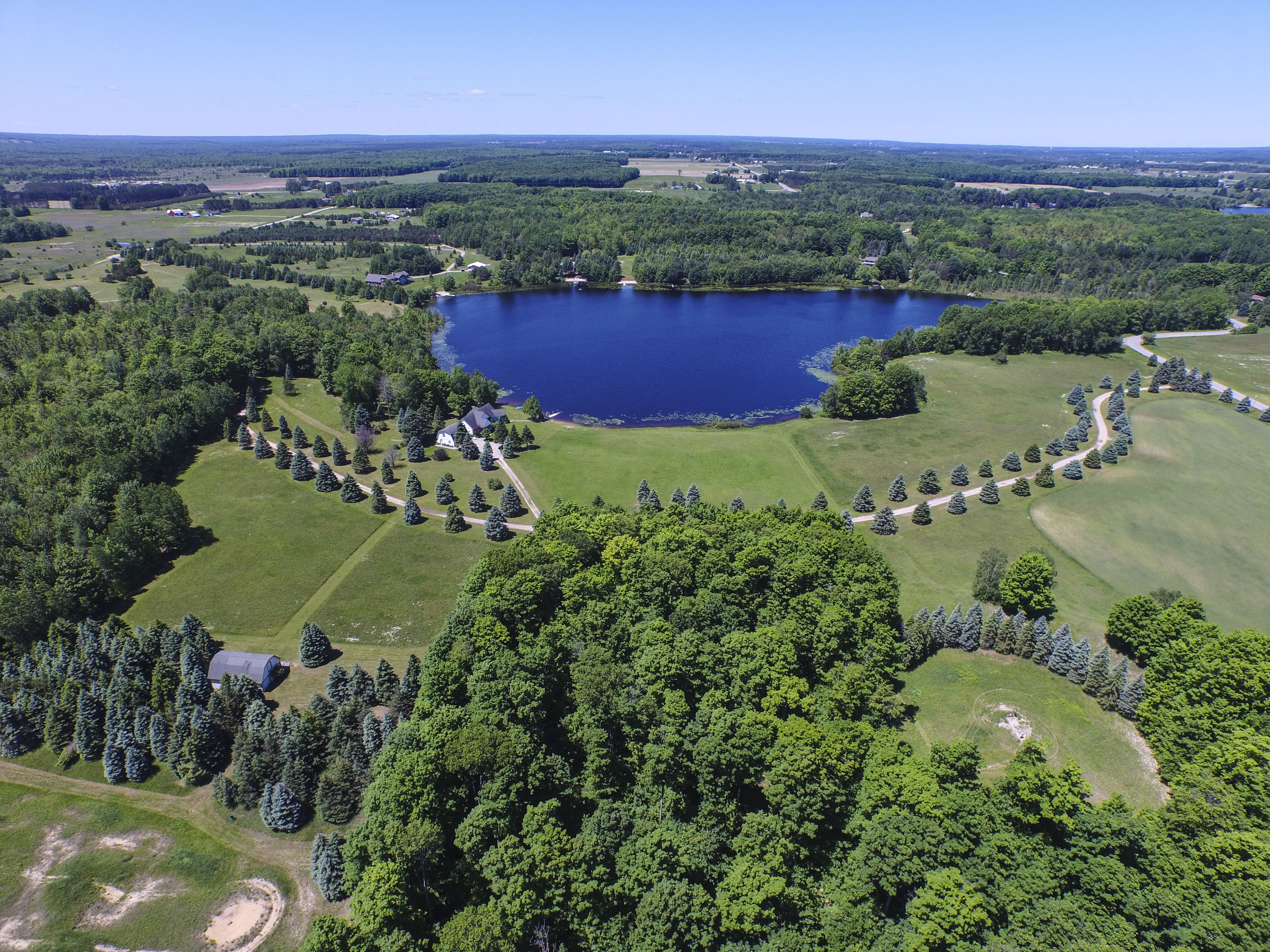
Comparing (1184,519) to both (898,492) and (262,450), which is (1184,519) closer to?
(898,492)

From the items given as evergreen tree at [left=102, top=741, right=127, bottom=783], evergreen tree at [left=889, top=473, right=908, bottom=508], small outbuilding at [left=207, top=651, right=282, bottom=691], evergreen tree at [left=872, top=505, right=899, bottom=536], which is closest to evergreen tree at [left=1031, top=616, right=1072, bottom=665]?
evergreen tree at [left=872, top=505, right=899, bottom=536]

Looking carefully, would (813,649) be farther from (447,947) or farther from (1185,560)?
(1185,560)

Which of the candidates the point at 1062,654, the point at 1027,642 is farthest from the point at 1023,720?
the point at 1027,642

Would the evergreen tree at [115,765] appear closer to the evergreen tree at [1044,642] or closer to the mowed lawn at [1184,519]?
the evergreen tree at [1044,642]

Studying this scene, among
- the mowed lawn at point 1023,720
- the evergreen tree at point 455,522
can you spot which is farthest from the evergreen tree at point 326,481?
the mowed lawn at point 1023,720

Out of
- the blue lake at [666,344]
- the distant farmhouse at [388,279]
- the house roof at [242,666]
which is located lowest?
the house roof at [242,666]

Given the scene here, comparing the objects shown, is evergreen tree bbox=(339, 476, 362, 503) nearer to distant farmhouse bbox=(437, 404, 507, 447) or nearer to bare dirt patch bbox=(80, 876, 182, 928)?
distant farmhouse bbox=(437, 404, 507, 447)

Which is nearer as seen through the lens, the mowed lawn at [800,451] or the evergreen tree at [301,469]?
the mowed lawn at [800,451]
